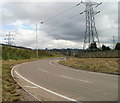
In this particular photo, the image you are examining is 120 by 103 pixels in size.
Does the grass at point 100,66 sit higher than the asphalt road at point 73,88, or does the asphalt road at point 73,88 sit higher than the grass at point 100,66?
the asphalt road at point 73,88

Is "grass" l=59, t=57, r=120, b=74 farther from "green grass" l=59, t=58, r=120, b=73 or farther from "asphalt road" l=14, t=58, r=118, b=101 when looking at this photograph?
"asphalt road" l=14, t=58, r=118, b=101

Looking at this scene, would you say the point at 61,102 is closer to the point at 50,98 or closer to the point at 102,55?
the point at 50,98

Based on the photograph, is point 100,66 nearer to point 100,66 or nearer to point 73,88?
point 100,66

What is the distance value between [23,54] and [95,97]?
66.4 m

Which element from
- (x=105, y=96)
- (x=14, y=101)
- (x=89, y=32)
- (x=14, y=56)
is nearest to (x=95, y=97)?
(x=105, y=96)

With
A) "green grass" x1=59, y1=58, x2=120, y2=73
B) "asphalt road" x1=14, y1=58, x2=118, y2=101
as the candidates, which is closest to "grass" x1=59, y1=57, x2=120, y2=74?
"green grass" x1=59, y1=58, x2=120, y2=73

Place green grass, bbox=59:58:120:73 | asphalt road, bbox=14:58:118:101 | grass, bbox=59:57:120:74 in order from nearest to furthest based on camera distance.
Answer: asphalt road, bbox=14:58:118:101
grass, bbox=59:57:120:74
green grass, bbox=59:58:120:73

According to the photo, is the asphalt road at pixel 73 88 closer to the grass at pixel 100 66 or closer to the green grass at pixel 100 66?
the grass at pixel 100 66

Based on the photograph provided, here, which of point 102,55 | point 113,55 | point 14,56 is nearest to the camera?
point 113,55

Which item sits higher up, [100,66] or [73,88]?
[73,88]

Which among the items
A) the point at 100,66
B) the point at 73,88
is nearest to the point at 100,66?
the point at 100,66

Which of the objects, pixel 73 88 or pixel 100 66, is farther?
pixel 100 66

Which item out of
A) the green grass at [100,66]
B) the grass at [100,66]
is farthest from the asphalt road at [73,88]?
the green grass at [100,66]

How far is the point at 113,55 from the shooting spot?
4044cm
